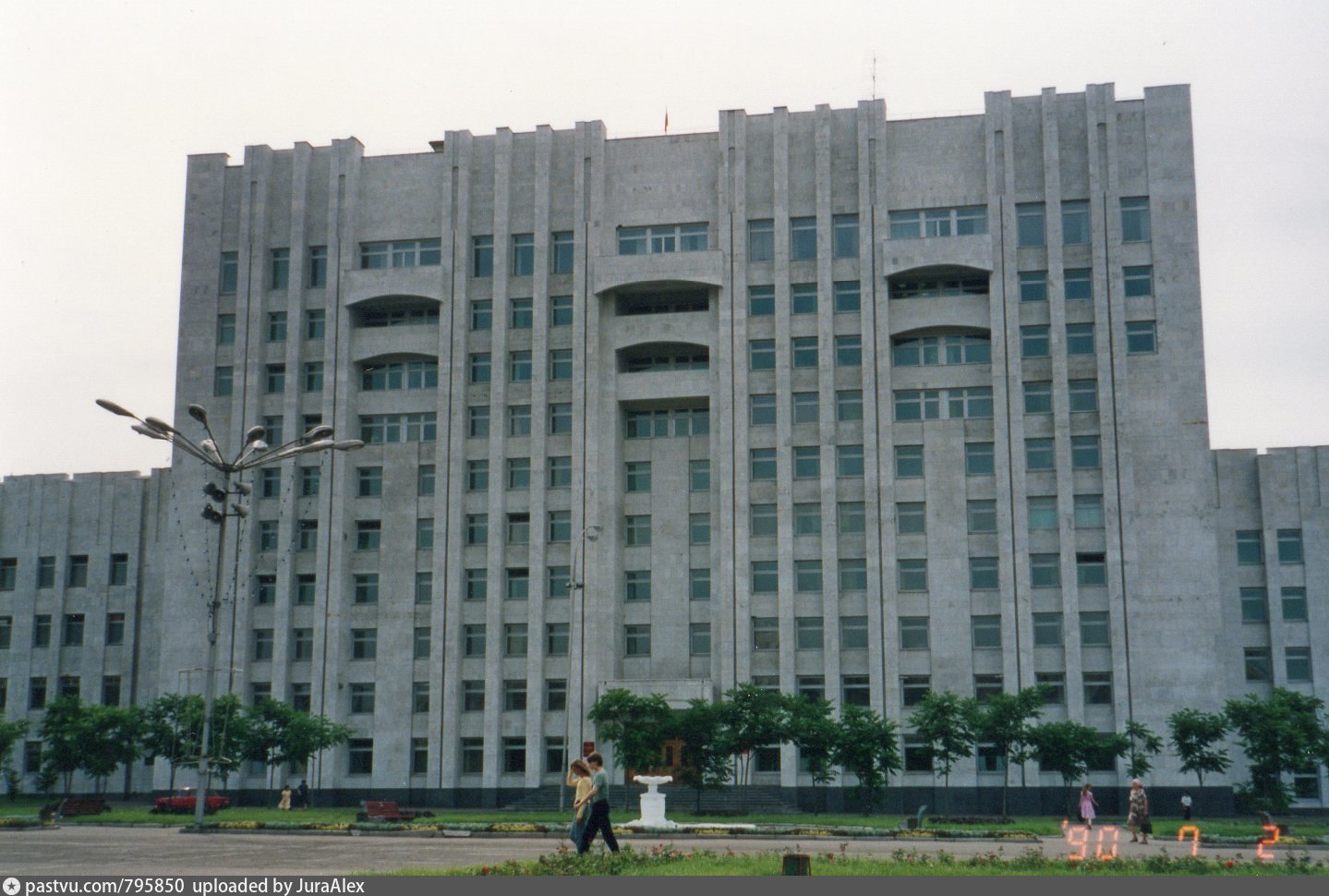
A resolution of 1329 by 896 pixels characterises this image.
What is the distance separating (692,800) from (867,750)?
10.1m

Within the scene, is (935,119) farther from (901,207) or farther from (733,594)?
(733,594)

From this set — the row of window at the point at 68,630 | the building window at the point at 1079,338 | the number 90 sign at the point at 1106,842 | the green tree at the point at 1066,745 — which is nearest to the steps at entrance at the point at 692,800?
the green tree at the point at 1066,745

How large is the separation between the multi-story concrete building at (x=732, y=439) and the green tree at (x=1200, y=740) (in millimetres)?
3844

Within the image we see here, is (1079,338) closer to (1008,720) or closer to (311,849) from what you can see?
(1008,720)

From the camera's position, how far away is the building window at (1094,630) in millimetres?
65000

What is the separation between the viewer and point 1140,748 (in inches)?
2457

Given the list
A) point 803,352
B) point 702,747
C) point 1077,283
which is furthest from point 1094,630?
point 702,747

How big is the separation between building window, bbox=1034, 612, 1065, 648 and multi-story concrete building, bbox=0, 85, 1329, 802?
124 millimetres

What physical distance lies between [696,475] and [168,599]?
28674mm

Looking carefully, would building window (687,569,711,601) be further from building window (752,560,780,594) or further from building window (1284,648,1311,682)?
building window (1284,648,1311,682)

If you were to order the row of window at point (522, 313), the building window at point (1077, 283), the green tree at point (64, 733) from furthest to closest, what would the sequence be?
the row of window at point (522, 313), the building window at point (1077, 283), the green tree at point (64, 733)

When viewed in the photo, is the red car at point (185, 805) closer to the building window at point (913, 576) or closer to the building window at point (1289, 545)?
the building window at point (913, 576)

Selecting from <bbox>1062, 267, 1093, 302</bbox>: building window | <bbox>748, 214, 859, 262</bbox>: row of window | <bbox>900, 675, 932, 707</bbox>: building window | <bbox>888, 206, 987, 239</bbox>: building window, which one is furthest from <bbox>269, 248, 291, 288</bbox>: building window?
<bbox>1062, 267, 1093, 302</bbox>: building window

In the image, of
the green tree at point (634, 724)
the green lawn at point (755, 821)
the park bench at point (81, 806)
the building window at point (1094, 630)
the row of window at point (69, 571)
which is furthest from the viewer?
the row of window at point (69, 571)
